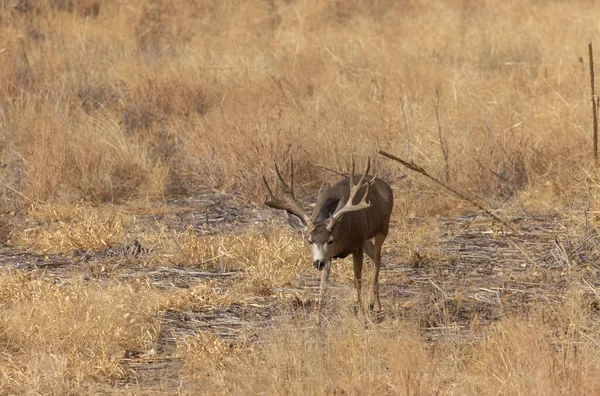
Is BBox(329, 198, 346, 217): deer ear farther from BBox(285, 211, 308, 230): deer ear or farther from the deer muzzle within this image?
the deer muzzle

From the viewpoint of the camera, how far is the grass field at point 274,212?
6.18m

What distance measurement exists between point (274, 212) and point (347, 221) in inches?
128

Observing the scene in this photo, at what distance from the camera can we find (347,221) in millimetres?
7840

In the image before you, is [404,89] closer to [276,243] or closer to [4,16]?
[276,243]

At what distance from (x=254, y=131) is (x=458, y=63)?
19.2ft

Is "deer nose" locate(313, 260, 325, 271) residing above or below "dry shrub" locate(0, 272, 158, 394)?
above

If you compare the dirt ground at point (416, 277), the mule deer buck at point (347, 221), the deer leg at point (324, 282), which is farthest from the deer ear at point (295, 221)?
the dirt ground at point (416, 277)

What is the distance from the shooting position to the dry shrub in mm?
6094

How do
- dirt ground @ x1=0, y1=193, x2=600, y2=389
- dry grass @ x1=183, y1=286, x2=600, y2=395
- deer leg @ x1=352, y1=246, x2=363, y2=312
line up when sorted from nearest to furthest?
dry grass @ x1=183, y1=286, x2=600, y2=395, dirt ground @ x1=0, y1=193, x2=600, y2=389, deer leg @ x1=352, y1=246, x2=363, y2=312

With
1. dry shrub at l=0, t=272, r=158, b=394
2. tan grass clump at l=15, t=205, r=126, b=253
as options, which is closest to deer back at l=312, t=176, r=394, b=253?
dry shrub at l=0, t=272, r=158, b=394

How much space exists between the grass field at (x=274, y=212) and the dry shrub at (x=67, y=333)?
0.7 inches

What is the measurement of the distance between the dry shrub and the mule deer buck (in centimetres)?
119

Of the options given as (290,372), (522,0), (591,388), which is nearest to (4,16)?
(522,0)

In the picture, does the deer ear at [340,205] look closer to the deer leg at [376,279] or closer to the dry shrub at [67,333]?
the deer leg at [376,279]
